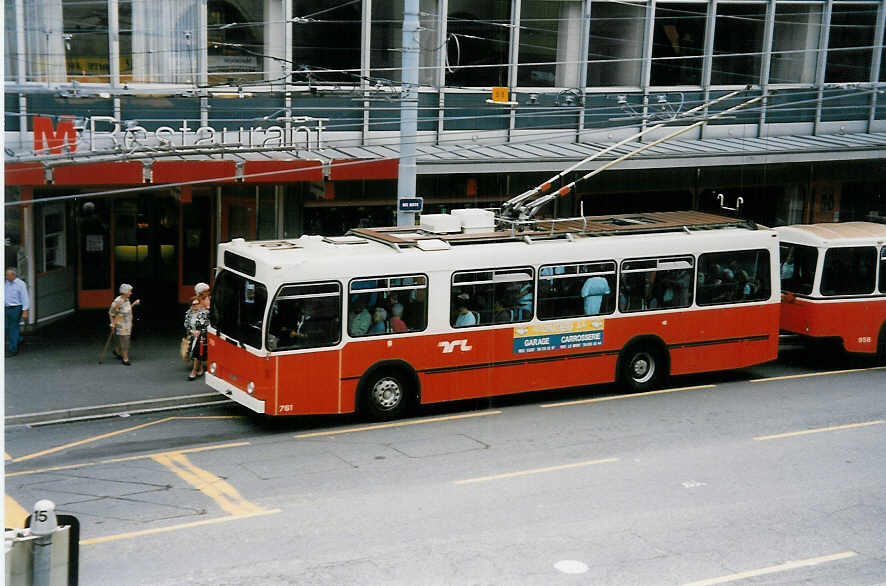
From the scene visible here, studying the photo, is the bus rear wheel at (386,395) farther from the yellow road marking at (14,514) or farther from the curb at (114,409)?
the yellow road marking at (14,514)

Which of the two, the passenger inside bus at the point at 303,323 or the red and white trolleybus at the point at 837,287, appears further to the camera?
the red and white trolleybus at the point at 837,287

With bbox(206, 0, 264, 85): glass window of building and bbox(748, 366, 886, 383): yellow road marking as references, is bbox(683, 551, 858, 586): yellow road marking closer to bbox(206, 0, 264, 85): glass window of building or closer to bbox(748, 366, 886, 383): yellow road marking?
bbox(748, 366, 886, 383): yellow road marking

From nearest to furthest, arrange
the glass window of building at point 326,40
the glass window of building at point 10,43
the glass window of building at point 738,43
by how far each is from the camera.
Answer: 1. the glass window of building at point 10,43
2. the glass window of building at point 326,40
3. the glass window of building at point 738,43

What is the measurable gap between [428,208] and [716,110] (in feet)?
25.8

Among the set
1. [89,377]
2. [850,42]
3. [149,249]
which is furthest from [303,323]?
[850,42]

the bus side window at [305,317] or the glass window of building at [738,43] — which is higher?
the glass window of building at [738,43]

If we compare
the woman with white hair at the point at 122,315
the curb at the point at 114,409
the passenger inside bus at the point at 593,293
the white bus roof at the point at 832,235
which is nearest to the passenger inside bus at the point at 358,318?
the curb at the point at 114,409

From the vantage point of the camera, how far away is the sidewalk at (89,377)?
15805mm

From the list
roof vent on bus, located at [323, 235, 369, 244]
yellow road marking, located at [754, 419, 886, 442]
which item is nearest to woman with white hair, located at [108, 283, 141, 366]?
roof vent on bus, located at [323, 235, 369, 244]

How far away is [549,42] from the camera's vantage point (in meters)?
24.5

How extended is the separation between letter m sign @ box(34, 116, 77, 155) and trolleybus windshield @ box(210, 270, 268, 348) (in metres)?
3.82

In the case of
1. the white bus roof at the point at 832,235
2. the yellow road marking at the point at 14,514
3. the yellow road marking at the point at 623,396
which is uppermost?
the white bus roof at the point at 832,235

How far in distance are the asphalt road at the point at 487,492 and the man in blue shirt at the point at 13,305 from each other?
4.10 metres

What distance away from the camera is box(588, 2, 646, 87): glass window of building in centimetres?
2506
